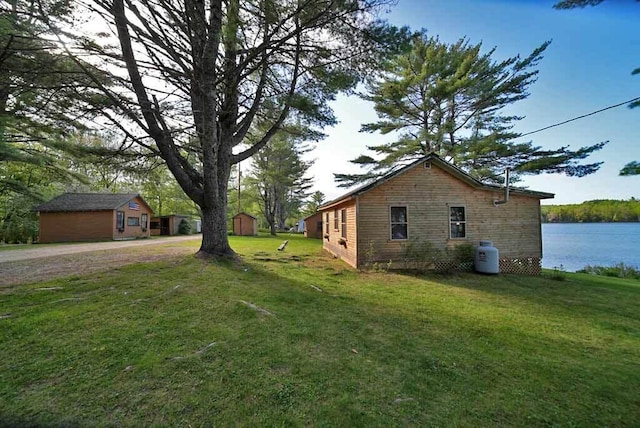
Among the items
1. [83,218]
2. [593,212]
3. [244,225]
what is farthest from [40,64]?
[593,212]

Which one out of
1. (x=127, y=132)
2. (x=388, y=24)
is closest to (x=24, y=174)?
(x=127, y=132)

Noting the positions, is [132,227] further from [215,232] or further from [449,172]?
[449,172]

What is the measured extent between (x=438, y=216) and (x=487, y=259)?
2313mm

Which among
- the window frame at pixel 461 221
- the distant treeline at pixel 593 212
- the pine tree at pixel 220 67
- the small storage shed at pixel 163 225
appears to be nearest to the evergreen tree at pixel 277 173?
the small storage shed at pixel 163 225

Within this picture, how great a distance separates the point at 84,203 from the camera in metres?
19.0

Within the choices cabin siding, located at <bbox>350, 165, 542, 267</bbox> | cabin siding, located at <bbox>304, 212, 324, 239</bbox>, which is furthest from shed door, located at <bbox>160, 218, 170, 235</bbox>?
cabin siding, located at <bbox>350, 165, 542, 267</bbox>

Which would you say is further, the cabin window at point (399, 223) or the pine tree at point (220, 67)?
the cabin window at point (399, 223)

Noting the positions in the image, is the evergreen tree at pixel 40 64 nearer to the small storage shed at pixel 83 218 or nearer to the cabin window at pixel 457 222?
the cabin window at pixel 457 222

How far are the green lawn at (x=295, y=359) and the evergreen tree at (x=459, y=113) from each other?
1201 centimetres

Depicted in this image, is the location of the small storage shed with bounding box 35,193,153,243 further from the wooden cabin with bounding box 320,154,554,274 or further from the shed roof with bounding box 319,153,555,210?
the shed roof with bounding box 319,153,555,210

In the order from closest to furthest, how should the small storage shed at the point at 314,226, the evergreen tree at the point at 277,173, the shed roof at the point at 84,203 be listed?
the shed roof at the point at 84,203 < the evergreen tree at the point at 277,173 < the small storage shed at the point at 314,226

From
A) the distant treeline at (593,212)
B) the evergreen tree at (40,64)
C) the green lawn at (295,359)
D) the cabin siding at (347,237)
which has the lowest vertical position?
the green lawn at (295,359)

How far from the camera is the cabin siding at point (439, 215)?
991 centimetres

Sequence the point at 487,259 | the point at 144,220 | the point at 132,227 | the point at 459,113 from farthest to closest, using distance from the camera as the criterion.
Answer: the point at 144,220 → the point at 132,227 → the point at 459,113 → the point at 487,259
